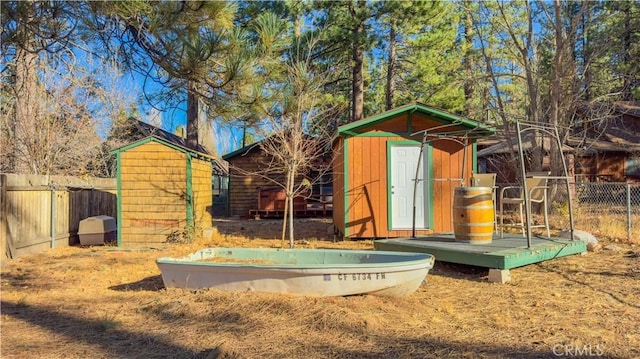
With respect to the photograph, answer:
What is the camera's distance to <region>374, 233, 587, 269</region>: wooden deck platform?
6453mm

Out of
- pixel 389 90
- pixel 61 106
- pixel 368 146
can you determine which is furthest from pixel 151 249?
pixel 389 90

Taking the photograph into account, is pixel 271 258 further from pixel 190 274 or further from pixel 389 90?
pixel 389 90

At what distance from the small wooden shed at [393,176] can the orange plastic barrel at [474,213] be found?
2.83 metres

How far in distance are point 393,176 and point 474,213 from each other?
3301 millimetres

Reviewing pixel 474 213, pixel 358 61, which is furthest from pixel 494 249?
pixel 358 61

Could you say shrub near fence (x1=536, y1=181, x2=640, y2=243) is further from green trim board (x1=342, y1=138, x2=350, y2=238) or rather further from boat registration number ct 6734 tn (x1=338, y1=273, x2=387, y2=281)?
boat registration number ct 6734 tn (x1=338, y1=273, x2=387, y2=281)

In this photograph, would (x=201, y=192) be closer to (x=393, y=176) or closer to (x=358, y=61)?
(x=393, y=176)

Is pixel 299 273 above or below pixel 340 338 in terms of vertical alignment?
above

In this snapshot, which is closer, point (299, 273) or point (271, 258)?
point (299, 273)

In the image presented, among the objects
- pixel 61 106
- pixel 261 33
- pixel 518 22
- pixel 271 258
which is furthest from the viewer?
pixel 518 22

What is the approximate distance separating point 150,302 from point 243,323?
4.95 ft

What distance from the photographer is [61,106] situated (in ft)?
50.5

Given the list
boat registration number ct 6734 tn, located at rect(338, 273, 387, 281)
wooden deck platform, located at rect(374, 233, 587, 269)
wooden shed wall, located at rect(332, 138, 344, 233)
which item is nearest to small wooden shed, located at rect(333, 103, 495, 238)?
wooden shed wall, located at rect(332, 138, 344, 233)

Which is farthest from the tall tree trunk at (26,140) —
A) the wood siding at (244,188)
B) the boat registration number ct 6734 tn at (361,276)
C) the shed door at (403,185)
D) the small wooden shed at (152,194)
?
the boat registration number ct 6734 tn at (361,276)
